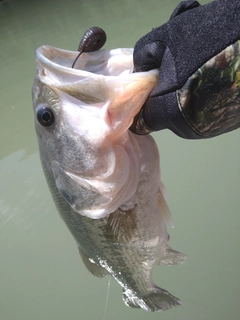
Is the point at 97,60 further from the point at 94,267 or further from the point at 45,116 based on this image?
the point at 94,267

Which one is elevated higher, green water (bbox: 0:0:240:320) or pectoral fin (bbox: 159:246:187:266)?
pectoral fin (bbox: 159:246:187:266)

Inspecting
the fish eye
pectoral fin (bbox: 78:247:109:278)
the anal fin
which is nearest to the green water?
pectoral fin (bbox: 78:247:109:278)

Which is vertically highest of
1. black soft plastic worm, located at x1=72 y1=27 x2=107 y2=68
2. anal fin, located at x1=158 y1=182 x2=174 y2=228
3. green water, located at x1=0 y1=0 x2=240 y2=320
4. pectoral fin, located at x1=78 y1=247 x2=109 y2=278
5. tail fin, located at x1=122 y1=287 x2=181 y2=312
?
black soft plastic worm, located at x1=72 y1=27 x2=107 y2=68

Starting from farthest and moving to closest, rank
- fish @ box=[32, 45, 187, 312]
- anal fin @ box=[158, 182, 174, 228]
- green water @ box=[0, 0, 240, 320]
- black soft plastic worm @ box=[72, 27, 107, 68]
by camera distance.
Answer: green water @ box=[0, 0, 240, 320]
anal fin @ box=[158, 182, 174, 228]
black soft plastic worm @ box=[72, 27, 107, 68]
fish @ box=[32, 45, 187, 312]

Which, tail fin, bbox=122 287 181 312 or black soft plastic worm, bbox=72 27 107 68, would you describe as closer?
black soft plastic worm, bbox=72 27 107 68

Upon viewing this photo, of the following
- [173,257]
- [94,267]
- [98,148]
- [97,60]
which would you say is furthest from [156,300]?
→ [97,60]

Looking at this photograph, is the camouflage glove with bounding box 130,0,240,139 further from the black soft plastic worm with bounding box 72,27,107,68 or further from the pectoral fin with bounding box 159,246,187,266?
the pectoral fin with bounding box 159,246,187,266

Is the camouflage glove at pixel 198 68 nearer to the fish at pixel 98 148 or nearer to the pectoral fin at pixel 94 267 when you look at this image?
the fish at pixel 98 148
